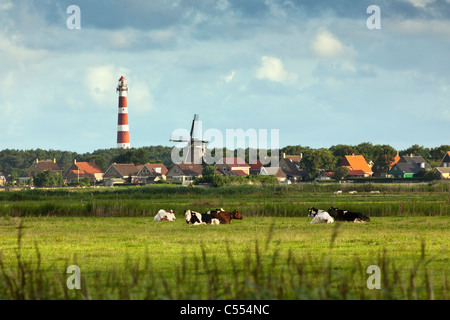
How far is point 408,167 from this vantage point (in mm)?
143000

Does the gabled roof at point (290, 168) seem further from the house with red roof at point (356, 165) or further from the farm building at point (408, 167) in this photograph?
the farm building at point (408, 167)

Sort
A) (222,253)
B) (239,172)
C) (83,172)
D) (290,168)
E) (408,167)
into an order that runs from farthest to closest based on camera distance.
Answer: (83,172) < (290,168) < (239,172) < (408,167) < (222,253)

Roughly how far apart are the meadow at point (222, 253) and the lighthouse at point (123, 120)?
104m

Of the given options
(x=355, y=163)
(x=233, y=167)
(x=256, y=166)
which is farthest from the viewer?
(x=256, y=166)

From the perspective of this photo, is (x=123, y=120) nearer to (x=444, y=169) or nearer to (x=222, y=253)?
(x=444, y=169)

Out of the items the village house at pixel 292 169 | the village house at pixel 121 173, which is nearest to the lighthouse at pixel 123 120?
the village house at pixel 121 173

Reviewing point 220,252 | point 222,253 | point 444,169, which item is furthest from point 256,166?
point 222,253

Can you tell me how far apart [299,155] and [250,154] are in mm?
13190

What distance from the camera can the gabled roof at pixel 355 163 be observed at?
490ft

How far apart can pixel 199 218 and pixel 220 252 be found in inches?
479

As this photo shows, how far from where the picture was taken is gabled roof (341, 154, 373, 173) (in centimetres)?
14950
